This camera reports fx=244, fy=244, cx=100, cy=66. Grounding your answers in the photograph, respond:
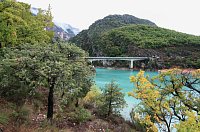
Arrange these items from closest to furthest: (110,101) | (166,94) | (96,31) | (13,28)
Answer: (166,94), (13,28), (110,101), (96,31)

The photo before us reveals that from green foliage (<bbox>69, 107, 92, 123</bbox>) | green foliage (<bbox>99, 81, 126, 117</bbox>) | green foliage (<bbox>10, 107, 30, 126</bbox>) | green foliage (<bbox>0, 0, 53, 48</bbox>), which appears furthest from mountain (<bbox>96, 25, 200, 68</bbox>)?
green foliage (<bbox>10, 107, 30, 126</bbox>)

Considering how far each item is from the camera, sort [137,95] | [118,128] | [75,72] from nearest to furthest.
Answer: [137,95] < [75,72] < [118,128]

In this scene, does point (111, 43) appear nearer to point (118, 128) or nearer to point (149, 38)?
point (149, 38)

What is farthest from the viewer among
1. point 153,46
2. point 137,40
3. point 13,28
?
point 137,40

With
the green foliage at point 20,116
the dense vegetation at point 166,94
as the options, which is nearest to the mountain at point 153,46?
the green foliage at point 20,116

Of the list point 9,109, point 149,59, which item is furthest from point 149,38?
point 9,109

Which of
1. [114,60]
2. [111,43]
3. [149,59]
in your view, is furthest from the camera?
[111,43]

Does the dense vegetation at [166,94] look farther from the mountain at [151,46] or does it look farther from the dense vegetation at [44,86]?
the mountain at [151,46]

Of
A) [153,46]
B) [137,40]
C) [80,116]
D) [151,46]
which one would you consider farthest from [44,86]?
[137,40]

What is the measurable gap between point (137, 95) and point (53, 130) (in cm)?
446

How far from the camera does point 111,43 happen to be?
90688 millimetres

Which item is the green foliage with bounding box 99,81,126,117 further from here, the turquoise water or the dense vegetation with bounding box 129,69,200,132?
the dense vegetation with bounding box 129,69,200,132

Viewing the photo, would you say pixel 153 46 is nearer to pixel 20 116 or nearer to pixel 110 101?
pixel 110 101

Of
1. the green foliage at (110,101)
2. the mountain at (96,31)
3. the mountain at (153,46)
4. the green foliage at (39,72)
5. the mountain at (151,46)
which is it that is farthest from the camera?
the mountain at (96,31)
